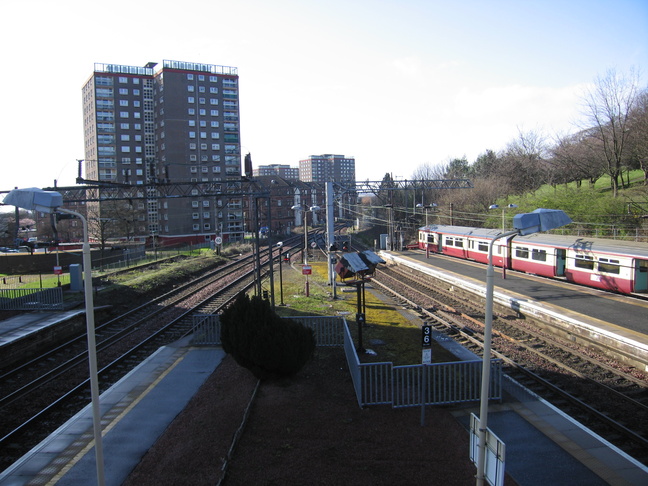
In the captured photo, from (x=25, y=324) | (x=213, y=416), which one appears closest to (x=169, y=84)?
(x=25, y=324)

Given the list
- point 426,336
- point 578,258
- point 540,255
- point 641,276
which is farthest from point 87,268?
point 540,255

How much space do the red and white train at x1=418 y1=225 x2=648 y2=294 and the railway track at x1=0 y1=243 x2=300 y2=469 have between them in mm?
11866

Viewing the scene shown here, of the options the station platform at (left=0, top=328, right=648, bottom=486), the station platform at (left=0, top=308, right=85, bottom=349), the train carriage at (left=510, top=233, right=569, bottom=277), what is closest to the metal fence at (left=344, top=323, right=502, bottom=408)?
the station platform at (left=0, top=328, right=648, bottom=486)

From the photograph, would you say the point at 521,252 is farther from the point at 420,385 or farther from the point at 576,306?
the point at 420,385

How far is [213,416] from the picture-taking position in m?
8.48

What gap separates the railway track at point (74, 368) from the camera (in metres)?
9.14

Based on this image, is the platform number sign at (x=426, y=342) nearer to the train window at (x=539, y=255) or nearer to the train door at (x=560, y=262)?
the train door at (x=560, y=262)

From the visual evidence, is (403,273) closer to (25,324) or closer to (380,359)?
(380,359)

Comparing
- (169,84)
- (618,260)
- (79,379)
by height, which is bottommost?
(79,379)

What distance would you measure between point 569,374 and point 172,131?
62.3 m

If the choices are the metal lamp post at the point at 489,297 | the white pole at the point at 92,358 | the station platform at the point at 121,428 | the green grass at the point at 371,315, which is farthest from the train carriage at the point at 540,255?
the white pole at the point at 92,358

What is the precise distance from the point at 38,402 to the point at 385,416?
8135 mm

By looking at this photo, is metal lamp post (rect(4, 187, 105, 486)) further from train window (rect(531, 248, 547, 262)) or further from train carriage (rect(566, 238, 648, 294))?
train window (rect(531, 248, 547, 262))

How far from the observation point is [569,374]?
1108 cm
